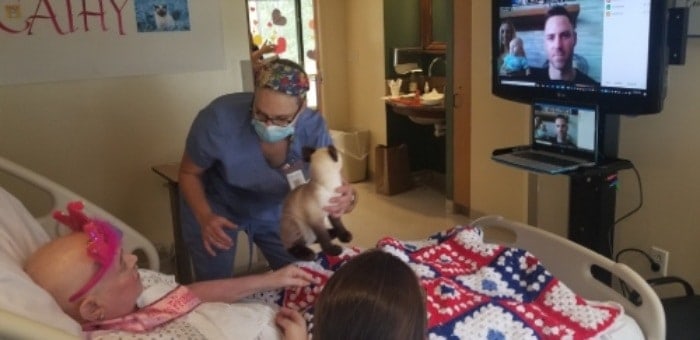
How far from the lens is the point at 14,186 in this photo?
259 cm

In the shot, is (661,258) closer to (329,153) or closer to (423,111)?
(329,153)

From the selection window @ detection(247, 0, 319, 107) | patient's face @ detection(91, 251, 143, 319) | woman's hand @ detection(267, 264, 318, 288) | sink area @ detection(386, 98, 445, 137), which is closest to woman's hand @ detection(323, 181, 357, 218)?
woman's hand @ detection(267, 264, 318, 288)

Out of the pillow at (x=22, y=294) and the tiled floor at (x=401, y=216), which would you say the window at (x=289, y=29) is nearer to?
the tiled floor at (x=401, y=216)

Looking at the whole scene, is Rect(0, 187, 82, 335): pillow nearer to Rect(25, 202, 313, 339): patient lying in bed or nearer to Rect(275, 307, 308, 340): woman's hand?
Rect(25, 202, 313, 339): patient lying in bed

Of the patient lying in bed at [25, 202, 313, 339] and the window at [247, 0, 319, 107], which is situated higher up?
the window at [247, 0, 319, 107]

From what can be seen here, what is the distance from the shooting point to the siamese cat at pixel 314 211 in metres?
1.29

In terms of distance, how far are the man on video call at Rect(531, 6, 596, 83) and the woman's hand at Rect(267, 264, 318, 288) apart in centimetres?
123

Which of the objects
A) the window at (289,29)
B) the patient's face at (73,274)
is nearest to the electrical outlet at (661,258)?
the patient's face at (73,274)

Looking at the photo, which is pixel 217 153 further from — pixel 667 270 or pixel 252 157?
pixel 667 270

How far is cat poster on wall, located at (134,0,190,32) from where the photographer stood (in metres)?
2.67

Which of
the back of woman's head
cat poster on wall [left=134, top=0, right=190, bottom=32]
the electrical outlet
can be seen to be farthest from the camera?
cat poster on wall [left=134, top=0, right=190, bottom=32]

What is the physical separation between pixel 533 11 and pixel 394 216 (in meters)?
2.24

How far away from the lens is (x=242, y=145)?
5.61ft

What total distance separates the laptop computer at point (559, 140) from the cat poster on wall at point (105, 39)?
153cm
